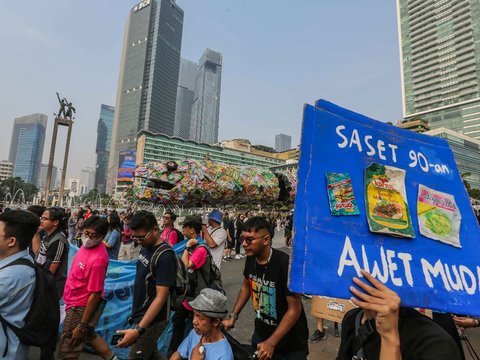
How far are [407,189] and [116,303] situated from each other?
150 inches

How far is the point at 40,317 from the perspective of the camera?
1.97 meters

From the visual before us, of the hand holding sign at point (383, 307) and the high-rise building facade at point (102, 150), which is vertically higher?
the high-rise building facade at point (102, 150)

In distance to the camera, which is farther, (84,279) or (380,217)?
(84,279)

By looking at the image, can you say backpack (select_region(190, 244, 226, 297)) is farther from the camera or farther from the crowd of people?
the camera

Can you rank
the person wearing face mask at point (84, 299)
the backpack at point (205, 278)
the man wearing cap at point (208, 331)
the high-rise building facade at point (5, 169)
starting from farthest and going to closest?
the high-rise building facade at point (5, 169), the backpack at point (205, 278), the person wearing face mask at point (84, 299), the man wearing cap at point (208, 331)

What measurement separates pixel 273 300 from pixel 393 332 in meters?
1.33

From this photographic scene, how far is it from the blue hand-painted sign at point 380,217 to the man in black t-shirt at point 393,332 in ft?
0.20

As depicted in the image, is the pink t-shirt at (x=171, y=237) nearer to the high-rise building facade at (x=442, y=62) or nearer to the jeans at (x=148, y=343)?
the jeans at (x=148, y=343)

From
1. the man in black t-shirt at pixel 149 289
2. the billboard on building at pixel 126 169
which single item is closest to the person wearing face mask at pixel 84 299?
the man in black t-shirt at pixel 149 289

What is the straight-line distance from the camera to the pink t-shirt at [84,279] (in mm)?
2822

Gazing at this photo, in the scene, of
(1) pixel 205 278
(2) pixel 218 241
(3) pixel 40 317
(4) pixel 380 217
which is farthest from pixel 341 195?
(2) pixel 218 241

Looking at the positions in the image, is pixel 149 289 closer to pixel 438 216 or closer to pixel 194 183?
pixel 438 216

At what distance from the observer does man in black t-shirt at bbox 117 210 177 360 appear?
7.86ft

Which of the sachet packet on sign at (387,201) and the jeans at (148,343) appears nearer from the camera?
the sachet packet on sign at (387,201)
